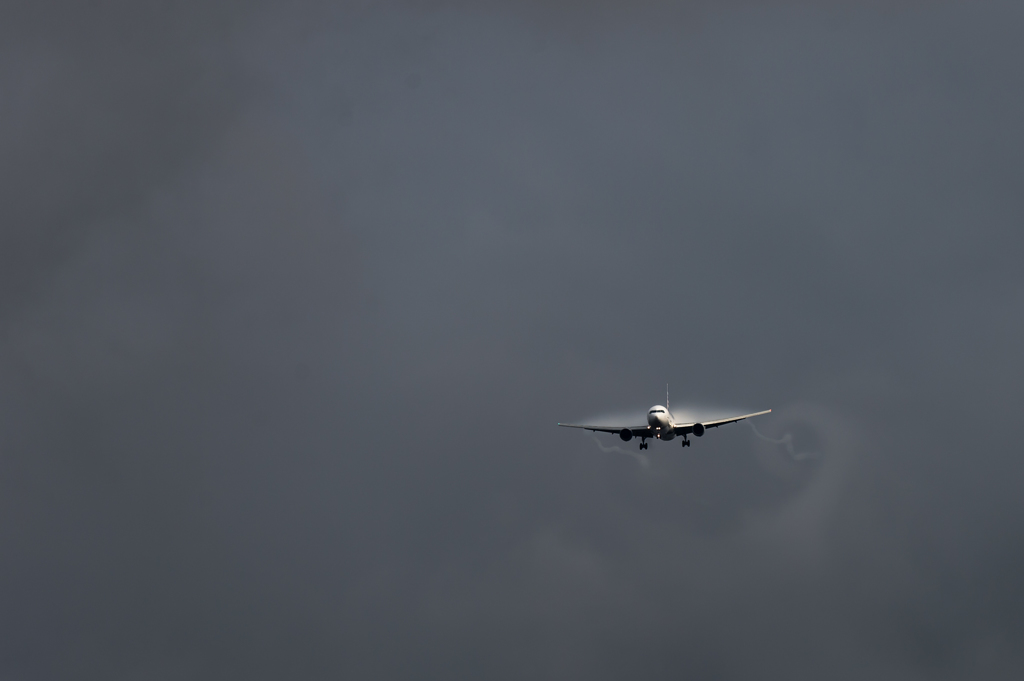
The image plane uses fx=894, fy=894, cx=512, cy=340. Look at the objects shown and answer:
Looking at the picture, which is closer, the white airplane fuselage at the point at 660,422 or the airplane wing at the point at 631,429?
the white airplane fuselage at the point at 660,422

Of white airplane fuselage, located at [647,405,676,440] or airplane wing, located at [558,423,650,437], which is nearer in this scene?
white airplane fuselage, located at [647,405,676,440]

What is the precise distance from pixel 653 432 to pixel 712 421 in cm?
1295

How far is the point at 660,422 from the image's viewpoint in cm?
12988

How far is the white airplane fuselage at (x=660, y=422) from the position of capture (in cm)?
12962

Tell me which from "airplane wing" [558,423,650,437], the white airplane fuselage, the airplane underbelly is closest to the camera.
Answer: the white airplane fuselage

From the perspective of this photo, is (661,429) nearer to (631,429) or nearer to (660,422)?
(660,422)

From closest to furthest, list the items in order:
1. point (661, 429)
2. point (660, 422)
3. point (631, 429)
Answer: point (660, 422) < point (661, 429) < point (631, 429)

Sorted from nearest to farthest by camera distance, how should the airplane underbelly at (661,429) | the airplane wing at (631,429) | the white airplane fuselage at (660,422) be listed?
1. the white airplane fuselage at (660,422)
2. the airplane underbelly at (661,429)
3. the airplane wing at (631,429)

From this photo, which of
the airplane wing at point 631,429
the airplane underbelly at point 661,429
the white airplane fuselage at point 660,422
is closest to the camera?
the white airplane fuselage at point 660,422

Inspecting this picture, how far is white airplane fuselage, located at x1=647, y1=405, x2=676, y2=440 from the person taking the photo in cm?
12962

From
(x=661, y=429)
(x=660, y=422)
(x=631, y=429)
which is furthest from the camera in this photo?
(x=631, y=429)

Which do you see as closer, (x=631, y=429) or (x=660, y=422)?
(x=660, y=422)

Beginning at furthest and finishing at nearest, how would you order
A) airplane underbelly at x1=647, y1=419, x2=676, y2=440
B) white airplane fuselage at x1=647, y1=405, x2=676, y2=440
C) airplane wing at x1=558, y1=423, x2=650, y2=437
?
airplane wing at x1=558, y1=423, x2=650, y2=437
airplane underbelly at x1=647, y1=419, x2=676, y2=440
white airplane fuselage at x1=647, y1=405, x2=676, y2=440

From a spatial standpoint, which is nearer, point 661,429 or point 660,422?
point 660,422
